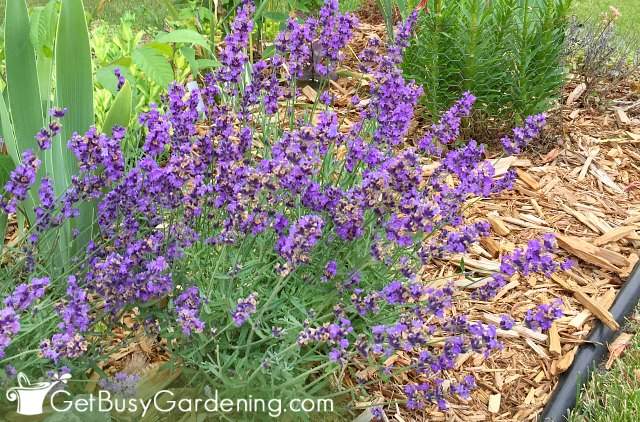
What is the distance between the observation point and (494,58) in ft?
11.1

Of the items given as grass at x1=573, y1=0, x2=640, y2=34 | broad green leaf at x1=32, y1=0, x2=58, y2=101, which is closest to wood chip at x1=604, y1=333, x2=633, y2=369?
broad green leaf at x1=32, y1=0, x2=58, y2=101

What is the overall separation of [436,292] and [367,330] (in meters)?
0.50

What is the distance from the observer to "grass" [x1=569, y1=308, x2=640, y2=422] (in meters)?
2.34

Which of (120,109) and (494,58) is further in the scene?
(494,58)

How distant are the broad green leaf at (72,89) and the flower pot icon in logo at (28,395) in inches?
21.6

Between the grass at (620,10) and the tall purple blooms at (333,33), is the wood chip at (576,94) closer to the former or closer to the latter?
the tall purple blooms at (333,33)

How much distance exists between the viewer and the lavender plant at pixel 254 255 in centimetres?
170

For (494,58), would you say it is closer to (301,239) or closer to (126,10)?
(301,239)

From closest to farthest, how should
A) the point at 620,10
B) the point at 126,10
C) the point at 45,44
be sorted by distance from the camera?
the point at 45,44
the point at 126,10
the point at 620,10

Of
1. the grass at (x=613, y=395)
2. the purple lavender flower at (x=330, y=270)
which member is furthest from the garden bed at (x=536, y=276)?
the purple lavender flower at (x=330, y=270)

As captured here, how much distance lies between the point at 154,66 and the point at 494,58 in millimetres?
1621

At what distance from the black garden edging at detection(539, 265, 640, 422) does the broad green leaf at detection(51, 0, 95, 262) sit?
65.3 inches

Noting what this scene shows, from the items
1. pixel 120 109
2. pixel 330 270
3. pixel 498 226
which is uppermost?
pixel 120 109

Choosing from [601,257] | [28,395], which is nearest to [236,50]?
[28,395]
